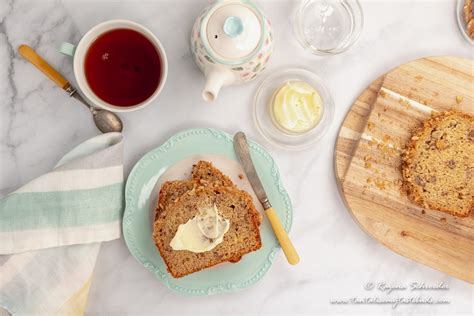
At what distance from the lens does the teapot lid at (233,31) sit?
1.21 metres

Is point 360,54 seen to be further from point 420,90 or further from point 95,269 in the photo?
point 95,269

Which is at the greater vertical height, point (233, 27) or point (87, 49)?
point (233, 27)

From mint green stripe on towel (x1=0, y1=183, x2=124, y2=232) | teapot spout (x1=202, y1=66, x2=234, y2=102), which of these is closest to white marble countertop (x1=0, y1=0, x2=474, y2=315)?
mint green stripe on towel (x1=0, y1=183, x2=124, y2=232)

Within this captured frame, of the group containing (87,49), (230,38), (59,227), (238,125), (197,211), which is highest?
(230,38)

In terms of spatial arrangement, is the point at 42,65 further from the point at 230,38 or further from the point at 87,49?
the point at 230,38

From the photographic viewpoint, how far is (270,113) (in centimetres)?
155

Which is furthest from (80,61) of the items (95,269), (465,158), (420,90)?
(465,158)

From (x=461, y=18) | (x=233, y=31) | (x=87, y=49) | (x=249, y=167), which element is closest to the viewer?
(x=233, y=31)

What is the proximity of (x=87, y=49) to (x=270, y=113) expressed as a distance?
0.56 meters

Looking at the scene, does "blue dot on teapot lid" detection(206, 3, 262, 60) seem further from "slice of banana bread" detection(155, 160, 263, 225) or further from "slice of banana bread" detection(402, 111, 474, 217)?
"slice of banana bread" detection(402, 111, 474, 217)

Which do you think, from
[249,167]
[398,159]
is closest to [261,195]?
[249,167]

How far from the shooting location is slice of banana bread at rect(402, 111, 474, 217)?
151 centimetres

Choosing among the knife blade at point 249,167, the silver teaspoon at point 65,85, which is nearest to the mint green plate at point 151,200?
the knife blade at point 249,167

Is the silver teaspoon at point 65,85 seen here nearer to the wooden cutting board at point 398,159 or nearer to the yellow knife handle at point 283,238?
the yellow knife handle at point 283,238
